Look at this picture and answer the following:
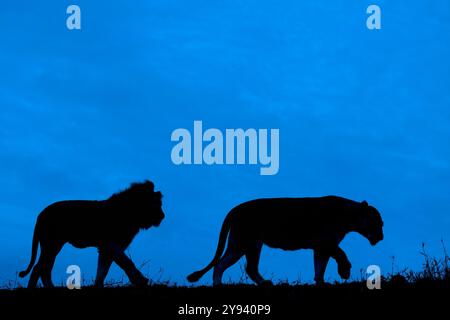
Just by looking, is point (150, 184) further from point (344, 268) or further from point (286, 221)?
point (344, 268)

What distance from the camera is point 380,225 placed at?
512 inches

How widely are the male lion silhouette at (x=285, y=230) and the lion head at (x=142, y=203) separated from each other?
155cm

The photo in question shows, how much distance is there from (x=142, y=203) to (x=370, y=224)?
12.8ft

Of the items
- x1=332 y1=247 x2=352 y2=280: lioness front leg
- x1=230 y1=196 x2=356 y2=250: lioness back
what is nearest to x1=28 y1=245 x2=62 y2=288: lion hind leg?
x1=230 y1=196 x2=356 y2=250: lioness back

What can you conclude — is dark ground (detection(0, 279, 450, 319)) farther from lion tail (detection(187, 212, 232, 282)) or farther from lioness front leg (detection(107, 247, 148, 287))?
lion tail (detection(187, 212, 232, 282))

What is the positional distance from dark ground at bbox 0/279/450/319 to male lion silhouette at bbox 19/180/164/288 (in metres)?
2.32

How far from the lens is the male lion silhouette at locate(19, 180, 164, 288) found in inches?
489

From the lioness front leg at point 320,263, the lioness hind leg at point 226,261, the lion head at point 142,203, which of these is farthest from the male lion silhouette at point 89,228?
the lioness front leg at point 320,263

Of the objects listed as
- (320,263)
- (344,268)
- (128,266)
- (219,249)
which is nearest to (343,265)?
(344,268)
